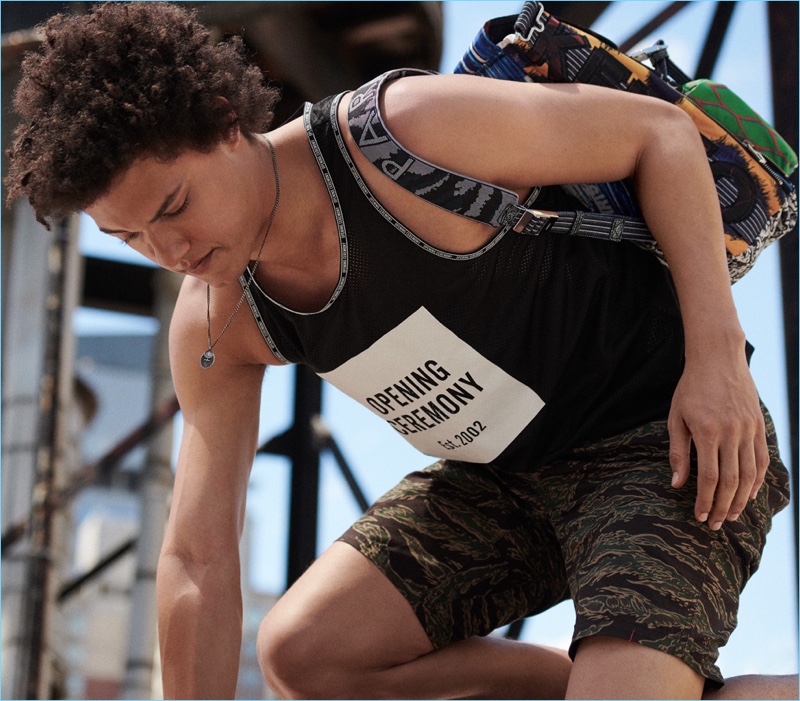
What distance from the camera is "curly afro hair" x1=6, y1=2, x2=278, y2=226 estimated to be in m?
1.30

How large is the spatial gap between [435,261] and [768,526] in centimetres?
56

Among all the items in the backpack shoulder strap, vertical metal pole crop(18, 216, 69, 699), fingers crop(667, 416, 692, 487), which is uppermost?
the backpack shoulder strap

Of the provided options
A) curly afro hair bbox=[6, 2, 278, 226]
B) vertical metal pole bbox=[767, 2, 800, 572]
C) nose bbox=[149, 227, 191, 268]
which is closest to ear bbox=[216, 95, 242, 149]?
curly afro hair bbox=[6, 2, 278, 226]

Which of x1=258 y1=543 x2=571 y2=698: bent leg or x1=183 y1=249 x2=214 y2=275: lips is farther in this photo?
x1=258 y1=543 x2=571 y2=698: bent leg

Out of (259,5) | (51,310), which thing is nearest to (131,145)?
(259,5)

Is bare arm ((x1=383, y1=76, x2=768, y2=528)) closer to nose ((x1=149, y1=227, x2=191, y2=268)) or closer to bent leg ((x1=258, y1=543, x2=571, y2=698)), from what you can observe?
nose ((x1=149, y1=227, x2=191, y2=268))

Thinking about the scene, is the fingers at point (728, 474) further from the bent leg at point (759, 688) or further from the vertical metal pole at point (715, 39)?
the vertical metal pole at point (715, 39)

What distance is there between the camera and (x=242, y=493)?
5.47 feet

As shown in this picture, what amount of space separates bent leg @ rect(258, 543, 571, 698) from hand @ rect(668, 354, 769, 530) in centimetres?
49

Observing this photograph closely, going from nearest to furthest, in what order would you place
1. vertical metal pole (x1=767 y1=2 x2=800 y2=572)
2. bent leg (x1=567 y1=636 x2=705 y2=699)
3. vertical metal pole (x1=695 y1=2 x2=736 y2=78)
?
bent leg (x1=567 y1=636 x2=705 y2=699) → vertical metal pole (x1=767 y1=2 x2=800 y2=572) → vertical metal pole (x1=695 y1=2 x2=736 y2=78)

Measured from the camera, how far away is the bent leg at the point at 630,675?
125 cm

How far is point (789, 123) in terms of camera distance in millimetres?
2195

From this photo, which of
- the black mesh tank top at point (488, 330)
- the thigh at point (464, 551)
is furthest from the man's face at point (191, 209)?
the thigh at point (464, 551)

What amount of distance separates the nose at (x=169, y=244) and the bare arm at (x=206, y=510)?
0.24 metres
